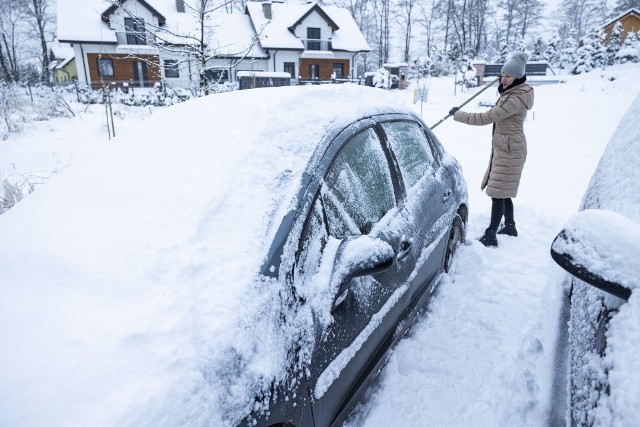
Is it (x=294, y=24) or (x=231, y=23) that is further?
(x=231, y=23)

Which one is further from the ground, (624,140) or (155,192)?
(624,140)

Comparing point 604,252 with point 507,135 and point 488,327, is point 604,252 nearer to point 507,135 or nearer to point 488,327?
point 488,327

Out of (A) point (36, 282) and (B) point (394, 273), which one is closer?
(A) point (36, 282)

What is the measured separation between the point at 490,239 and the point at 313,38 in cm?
3165

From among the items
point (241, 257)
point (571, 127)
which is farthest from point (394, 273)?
point (571, 127)

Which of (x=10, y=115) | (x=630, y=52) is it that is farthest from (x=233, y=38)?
(x=630, y=52)

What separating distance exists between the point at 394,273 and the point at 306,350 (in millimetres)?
801

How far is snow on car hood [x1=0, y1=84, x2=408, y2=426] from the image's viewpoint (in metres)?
1.03

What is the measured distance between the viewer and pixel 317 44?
32.5 metres

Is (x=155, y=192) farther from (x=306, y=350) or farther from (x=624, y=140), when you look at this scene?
(x=624, y=140)

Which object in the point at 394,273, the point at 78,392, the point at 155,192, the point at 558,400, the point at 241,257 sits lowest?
the point at 558,400

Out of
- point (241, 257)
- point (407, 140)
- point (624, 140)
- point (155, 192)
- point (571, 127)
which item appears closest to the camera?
point (241, 257)

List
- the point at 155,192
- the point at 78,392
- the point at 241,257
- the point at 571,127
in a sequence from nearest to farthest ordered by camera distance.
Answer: the point at 78,392, the point at 241,257, the point at 155,192, the point at 571,127

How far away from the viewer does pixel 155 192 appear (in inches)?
62.6
